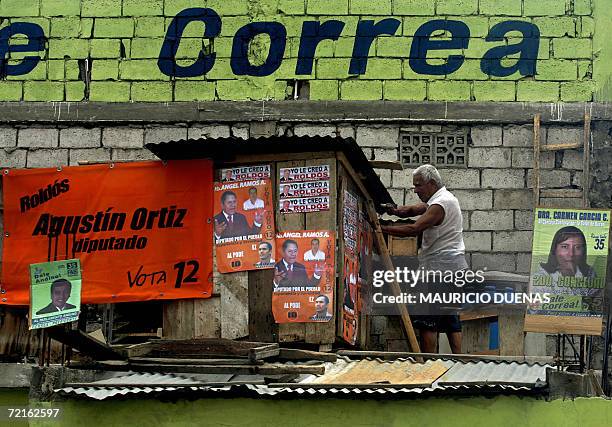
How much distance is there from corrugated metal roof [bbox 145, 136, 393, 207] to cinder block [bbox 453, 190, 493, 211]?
3.22 meters

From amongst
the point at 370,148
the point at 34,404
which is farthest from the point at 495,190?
the point at 34,404

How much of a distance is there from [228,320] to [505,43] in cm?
567

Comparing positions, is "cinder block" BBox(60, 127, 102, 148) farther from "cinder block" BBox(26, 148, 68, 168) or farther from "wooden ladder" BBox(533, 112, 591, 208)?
"wooden ladder" BBox(533, 112, 591, 208)

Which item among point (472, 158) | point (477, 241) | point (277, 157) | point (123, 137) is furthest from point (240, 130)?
point (277, 157)

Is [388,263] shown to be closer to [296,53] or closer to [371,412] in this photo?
[371,412]

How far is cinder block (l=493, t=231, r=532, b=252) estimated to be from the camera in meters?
13.3

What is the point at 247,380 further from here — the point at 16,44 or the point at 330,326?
the point at 16,44

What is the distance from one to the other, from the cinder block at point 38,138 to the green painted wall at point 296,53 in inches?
16.3

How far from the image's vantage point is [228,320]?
9820mm

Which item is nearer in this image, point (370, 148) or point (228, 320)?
point (228, 320)

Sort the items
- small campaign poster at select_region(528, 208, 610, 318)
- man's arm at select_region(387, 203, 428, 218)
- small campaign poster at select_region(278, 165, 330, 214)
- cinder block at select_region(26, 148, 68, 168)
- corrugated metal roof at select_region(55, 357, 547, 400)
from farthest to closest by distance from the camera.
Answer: cinder block at select_region(26, 148, 68, 168), man's arm at select_region(387, 203, 428, 218), small campaign poster at select_region(278, 165, 330, 214), small campaign poster at select_region(528, 208, 610, 318), corrugated metal roof at select_region(55, 357, 547, 400)

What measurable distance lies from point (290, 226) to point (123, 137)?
4.37 m

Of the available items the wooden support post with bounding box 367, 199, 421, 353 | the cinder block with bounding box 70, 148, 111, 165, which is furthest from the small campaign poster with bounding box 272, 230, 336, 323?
the cinder block with bounding box 70, 148, 111, 165

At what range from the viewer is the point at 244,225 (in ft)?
32.4
